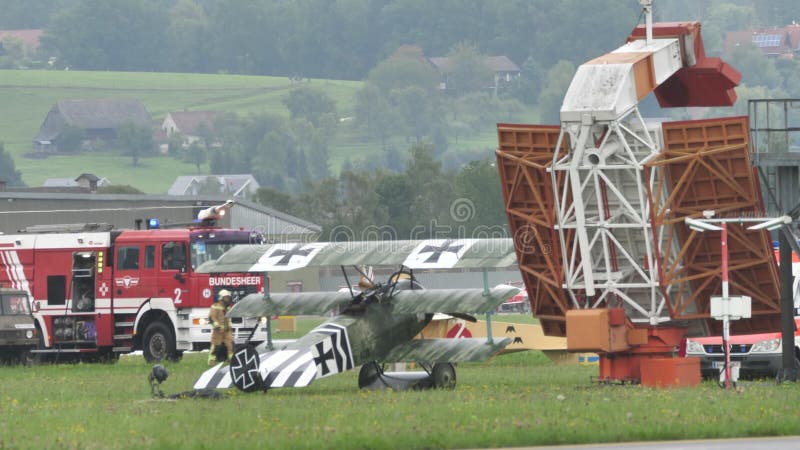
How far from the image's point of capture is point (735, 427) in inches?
815

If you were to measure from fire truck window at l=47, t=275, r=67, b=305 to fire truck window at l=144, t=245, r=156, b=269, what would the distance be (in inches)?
93.4

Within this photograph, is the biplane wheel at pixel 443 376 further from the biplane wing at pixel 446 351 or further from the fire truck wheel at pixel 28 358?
the fire truck wheel at pixel 28 358

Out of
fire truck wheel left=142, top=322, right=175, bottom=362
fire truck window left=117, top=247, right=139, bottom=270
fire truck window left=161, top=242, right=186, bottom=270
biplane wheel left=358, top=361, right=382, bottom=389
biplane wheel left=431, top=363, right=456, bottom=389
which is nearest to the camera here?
biplane wheel left=431, top=363, right=456, bottom=389

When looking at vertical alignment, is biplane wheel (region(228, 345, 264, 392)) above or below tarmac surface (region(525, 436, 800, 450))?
above

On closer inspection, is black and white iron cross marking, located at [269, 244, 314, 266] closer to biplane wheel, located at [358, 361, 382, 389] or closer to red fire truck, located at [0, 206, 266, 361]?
biplane wheel, located at [358, 361, 382, 389]

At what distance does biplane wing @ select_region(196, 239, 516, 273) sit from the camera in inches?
1053

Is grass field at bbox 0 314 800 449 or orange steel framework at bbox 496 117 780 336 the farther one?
orange steel framework at bbox 496 117 780 336

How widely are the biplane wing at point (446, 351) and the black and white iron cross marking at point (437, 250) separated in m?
1.60

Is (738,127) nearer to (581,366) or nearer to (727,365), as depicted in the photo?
(727,365)

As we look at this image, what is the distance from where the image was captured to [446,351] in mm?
27281

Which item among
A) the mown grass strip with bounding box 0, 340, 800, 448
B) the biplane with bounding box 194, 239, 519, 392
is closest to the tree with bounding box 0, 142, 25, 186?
the biplane with bounding box 194, 239, 519, 392

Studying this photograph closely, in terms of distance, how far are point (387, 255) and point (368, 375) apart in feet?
7.81

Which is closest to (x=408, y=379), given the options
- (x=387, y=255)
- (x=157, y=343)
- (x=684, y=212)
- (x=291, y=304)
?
(x=387, y=255)


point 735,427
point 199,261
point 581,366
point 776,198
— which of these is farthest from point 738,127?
point 199,261
